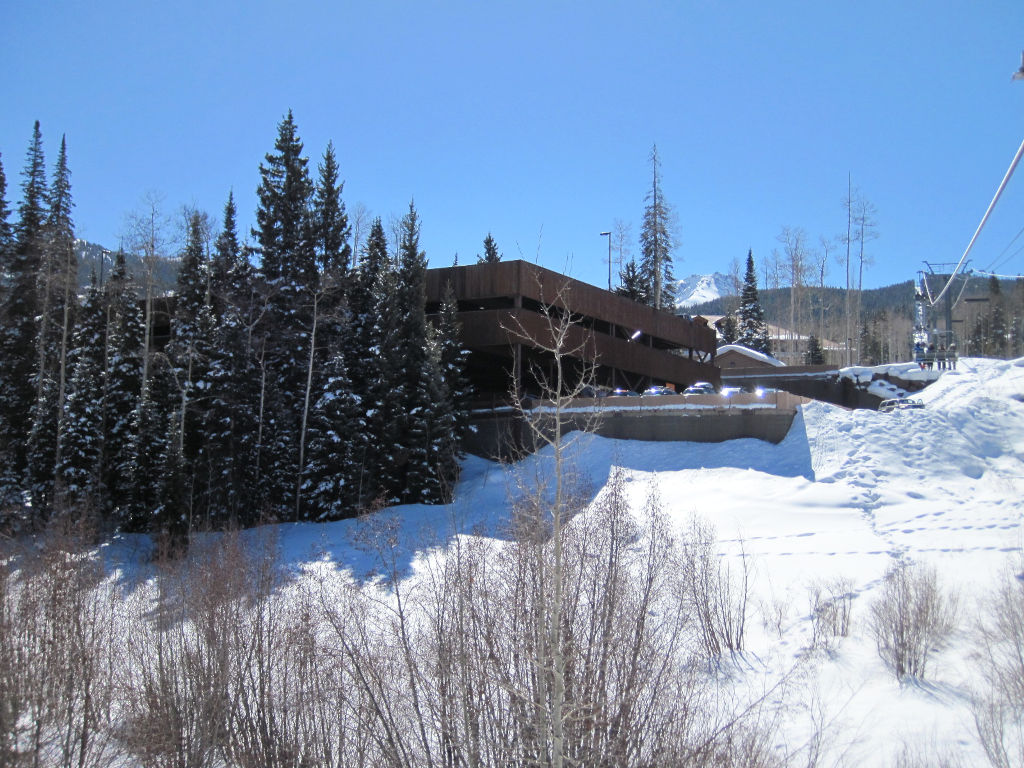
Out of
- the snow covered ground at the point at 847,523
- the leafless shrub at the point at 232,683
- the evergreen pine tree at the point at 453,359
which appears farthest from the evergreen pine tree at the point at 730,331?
the leafless shrub at the point at 232,683

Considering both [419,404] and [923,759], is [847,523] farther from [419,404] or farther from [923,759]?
[419,404]

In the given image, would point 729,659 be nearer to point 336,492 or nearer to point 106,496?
point 336,492

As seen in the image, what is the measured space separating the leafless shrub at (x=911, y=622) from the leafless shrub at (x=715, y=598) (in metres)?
3.23


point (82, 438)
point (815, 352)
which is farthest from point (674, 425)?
point (815, 352)

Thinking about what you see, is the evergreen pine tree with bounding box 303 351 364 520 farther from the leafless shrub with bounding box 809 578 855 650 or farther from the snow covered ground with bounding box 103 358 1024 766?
the leafless shrub with bounding box 809 578 855 650

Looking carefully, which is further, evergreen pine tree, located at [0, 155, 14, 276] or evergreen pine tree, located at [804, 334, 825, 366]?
evergreen pine tree, located at [804, 334, 825, 366]

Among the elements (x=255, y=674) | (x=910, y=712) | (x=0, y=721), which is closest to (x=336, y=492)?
(x=255, y=674)

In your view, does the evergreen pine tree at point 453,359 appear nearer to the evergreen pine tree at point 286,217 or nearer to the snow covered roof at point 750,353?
the evergreen pine tree at point 286,217

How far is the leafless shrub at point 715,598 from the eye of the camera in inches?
778

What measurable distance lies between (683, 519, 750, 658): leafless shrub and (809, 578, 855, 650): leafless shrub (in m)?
1.71

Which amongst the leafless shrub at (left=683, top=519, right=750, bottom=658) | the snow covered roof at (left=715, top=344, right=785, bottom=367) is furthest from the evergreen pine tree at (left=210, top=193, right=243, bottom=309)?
the snow covered roof at (left=715, top=344, right=785, bottom=367)

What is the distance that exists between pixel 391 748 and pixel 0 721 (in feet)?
27.4

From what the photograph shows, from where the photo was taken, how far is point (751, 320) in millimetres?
77625

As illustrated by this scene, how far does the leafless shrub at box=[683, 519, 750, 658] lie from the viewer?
19750 millimetres
